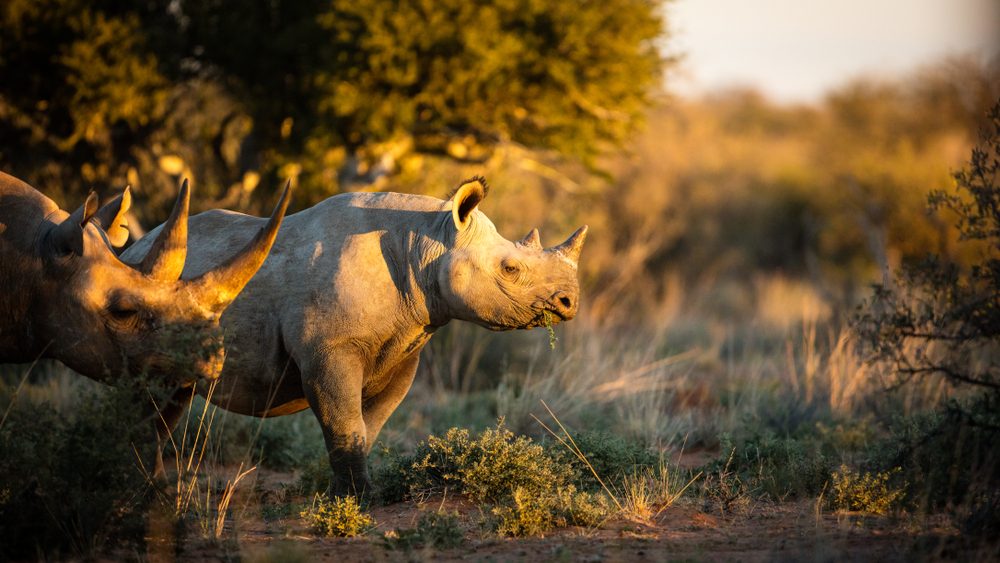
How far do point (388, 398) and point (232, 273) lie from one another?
1646 millimetres

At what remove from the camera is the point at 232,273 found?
5.63m

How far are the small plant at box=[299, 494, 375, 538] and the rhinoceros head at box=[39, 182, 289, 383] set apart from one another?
103 centimetres

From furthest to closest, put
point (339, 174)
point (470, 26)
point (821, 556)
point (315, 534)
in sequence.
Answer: point (339, 174)
point (470, 26)
point (315, 534)
point (821, 556)

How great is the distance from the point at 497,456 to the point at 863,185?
1887cm

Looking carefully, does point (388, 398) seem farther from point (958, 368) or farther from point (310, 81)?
point (310, 81)

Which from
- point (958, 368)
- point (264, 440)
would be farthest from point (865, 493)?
point (264, 440)

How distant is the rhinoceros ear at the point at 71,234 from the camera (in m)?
5.54

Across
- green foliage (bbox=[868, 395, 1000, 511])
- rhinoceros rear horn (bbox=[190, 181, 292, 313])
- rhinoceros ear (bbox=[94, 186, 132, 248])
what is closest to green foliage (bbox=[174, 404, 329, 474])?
rhinoceros ear (bbox=[94, 186, 132, 248])

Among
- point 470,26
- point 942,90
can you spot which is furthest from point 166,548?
point 942,90

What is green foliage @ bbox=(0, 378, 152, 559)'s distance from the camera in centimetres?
516

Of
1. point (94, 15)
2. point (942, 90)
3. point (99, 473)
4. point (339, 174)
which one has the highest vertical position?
point (942, 90)

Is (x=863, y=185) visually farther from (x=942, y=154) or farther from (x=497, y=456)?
(x=497, y=456)

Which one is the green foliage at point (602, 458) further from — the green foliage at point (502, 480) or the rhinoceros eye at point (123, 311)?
the rhinoceros eye at point (123, 311)

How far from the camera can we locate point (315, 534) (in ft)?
19.0
